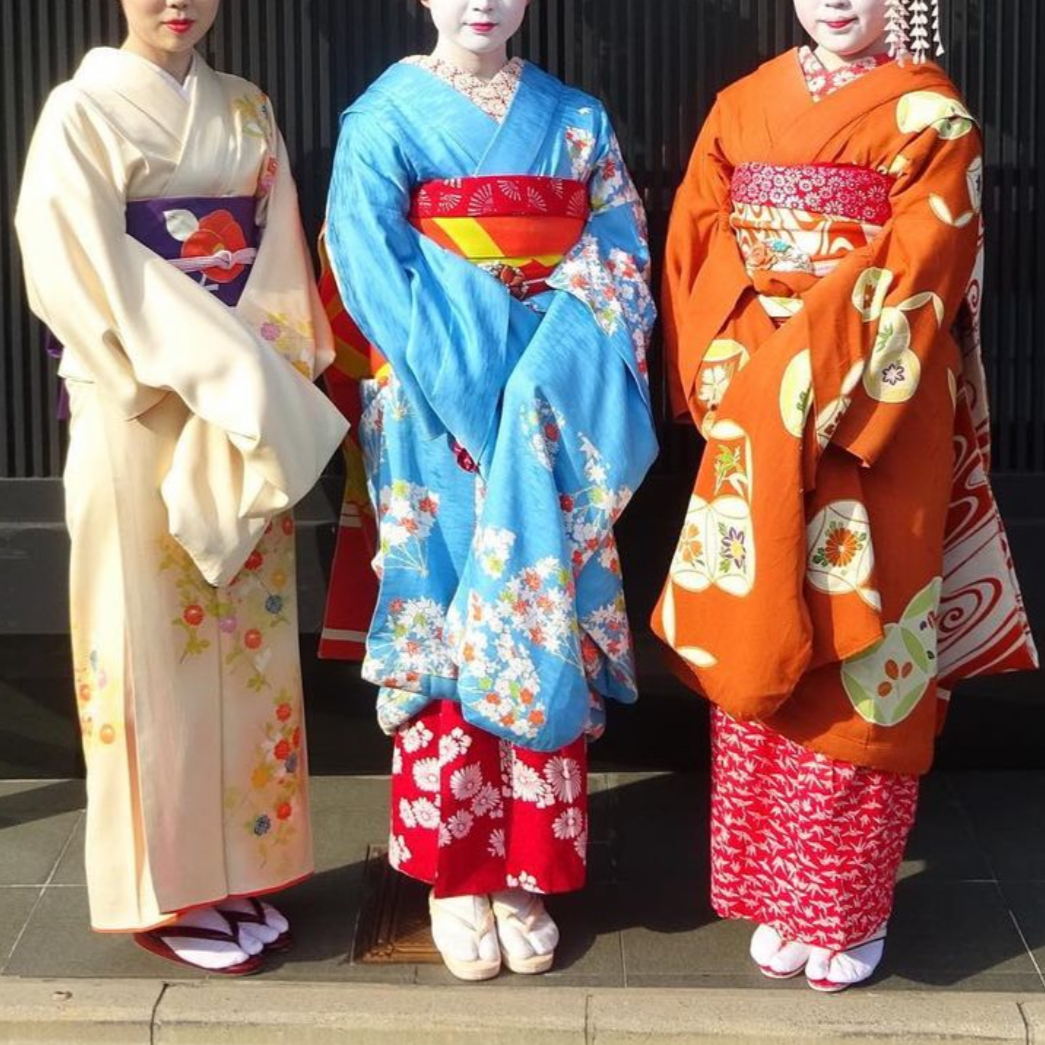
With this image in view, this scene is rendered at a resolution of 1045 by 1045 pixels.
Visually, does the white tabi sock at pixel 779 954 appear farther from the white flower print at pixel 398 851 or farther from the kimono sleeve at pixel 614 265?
the kimono sleeve at pixel 614 265

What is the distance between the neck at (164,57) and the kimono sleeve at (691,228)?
980 millimetres

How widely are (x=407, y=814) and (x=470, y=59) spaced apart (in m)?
1.47

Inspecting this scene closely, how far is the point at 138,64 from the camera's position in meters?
3.52

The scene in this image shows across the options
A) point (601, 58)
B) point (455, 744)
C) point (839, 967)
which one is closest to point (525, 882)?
point (455, 744)

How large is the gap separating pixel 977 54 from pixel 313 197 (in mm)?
1559

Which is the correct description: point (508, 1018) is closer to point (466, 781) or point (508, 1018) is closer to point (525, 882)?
point (525, 882)

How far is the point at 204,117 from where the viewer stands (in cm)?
356

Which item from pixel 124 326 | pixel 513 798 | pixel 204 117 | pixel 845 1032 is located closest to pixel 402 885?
pixel 513 798

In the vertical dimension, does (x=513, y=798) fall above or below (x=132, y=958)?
above

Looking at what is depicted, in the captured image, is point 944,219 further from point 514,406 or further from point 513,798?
point 513,798

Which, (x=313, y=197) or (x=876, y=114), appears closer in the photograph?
(x=876, y=114)

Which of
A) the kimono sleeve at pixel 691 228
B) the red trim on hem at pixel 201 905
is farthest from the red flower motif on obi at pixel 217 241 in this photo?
the red trim on hem at pixel 201 905

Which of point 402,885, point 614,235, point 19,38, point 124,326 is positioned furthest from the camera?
point 19,38

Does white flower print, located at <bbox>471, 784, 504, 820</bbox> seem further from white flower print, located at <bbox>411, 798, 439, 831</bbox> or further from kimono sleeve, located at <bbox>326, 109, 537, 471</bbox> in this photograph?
kimono sleeve, located at <bbox>326, 109, 537, 471</bbox>
